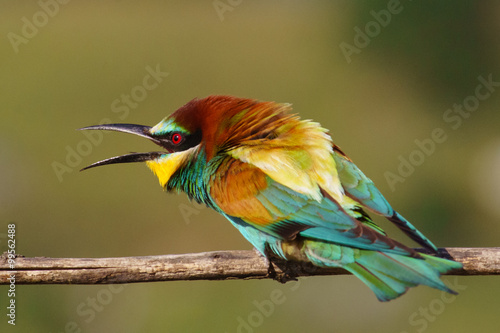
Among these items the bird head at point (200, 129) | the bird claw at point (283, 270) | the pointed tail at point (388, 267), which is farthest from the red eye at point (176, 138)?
the pointed tail at point (388, 267)

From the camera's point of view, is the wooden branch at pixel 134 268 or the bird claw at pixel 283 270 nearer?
the wooden branch at pixel 134 268

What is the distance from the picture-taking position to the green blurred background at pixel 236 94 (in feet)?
14.2

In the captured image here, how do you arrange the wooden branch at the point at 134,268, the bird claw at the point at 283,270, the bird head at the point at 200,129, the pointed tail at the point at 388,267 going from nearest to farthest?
the pointed tail at the point at 388,267 → the wooden branch at the point at 134,268 → the bird claw at the point at 283,270 → the bird head at the point at 200,129

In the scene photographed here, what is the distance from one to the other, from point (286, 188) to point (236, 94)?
4453mm

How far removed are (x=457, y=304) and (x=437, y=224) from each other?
106 centimetres

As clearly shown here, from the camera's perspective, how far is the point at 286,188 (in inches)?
95.6

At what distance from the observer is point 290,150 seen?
8.21 feet

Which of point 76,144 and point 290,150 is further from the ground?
point 76,144

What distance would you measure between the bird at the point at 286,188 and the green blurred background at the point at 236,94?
1.79 meters

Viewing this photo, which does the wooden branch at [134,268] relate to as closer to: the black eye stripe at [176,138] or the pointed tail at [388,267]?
the pointed tail at [388,267]

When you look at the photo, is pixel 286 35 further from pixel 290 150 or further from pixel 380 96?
pixel 290 150

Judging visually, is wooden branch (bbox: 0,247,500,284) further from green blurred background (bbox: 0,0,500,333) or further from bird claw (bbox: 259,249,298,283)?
green blurred background (bbox: 0,0,500,333)

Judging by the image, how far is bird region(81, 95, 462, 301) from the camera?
2.19 metres

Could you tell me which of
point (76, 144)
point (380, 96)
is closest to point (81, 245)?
point (76, 144)
